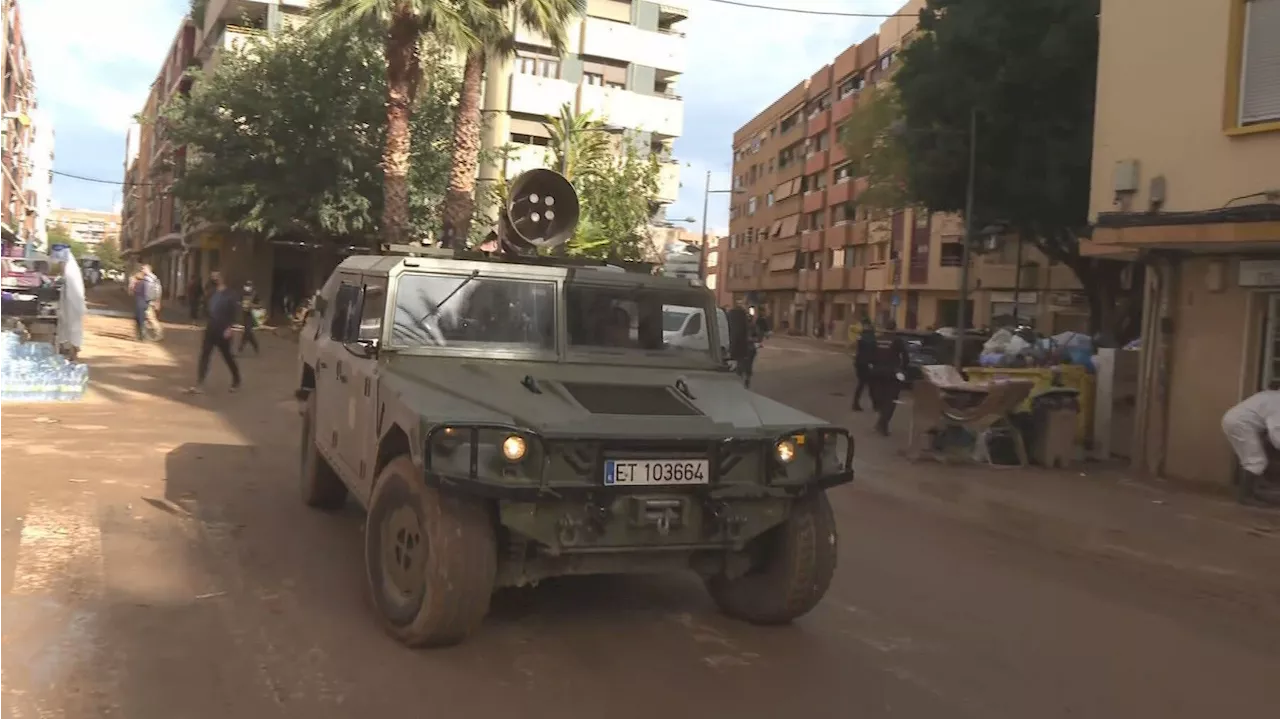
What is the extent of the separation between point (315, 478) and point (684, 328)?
3.15m

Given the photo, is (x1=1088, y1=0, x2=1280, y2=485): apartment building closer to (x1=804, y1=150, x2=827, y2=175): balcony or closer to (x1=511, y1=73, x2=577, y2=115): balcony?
(x1=511, y1=73, x2=577, y2=115): balcony

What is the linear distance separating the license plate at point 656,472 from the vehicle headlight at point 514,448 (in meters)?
0.37

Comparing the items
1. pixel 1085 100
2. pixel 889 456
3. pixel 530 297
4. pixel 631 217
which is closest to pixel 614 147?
pixel 631 217

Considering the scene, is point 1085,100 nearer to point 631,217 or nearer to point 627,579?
point 631,217

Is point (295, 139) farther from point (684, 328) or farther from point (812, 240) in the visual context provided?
point (812, 240)

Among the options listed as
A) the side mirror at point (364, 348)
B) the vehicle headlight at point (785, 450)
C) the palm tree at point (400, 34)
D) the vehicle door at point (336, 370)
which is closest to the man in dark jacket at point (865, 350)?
the palm tree at point (400, 34)

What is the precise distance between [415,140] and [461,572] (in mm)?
27622

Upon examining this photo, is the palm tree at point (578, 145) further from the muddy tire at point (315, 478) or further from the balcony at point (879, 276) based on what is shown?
the balcony at point (879, 276)

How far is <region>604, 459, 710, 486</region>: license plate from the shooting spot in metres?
4.71

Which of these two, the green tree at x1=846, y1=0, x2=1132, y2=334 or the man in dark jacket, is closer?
the man in dark jacket

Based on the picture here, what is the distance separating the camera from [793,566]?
5.23 metres

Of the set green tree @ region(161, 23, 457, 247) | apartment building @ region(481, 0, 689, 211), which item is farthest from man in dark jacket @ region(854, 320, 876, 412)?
apartment building @ region(481, 0, 689, 211)

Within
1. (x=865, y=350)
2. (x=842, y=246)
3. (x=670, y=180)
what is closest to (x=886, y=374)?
(x=865, y=350)

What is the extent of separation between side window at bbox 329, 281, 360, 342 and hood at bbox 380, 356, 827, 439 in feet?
3.61
